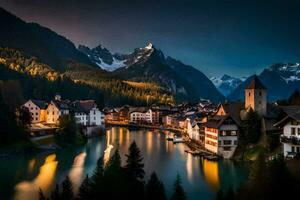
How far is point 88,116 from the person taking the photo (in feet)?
229

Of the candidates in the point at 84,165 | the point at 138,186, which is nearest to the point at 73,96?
the point at 84,165

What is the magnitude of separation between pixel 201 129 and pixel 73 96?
2581 inches

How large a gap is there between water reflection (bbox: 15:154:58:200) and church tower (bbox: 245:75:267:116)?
22.7 metres

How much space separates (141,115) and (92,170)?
72.7m

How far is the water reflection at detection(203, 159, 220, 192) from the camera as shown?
1230 inches

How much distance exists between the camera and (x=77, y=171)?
117 feet

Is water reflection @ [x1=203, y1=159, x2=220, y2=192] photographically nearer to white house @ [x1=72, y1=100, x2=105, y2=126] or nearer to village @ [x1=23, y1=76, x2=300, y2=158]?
village @ [x1=23, y1=76, x2=300, y2=158]

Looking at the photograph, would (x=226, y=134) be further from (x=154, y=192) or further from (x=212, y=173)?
(x=154, y=192)

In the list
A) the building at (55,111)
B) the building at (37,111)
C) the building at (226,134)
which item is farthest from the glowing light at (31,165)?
the building at (37,111)

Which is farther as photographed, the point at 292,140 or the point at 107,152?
the point at 107,152

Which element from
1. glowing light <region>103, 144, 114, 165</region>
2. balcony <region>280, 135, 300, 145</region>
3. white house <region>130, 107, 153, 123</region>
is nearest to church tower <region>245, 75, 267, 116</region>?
balcony <region>280, 135, 300, 145</region>

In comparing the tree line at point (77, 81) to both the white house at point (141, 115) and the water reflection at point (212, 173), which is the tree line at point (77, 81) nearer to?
the white house at point (141, 115)

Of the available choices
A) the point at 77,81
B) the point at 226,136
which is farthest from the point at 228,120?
the point at 77,81

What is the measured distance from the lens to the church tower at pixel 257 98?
43.4 meters
